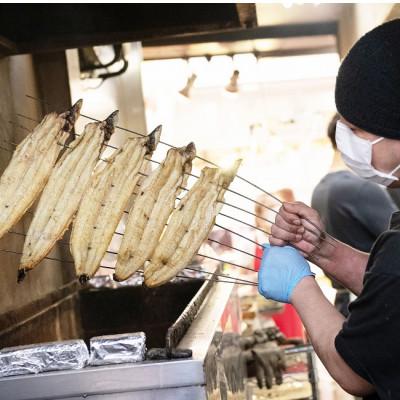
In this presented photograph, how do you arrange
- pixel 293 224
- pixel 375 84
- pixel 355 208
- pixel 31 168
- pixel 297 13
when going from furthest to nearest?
1. pixel 297 13
2. pixel 355 208
3. pixel 293 224
4. pixel 31 168
5. pixel 375 84

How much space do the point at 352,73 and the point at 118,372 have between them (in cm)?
85

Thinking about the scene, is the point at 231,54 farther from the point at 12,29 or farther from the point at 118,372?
the point at 118,372

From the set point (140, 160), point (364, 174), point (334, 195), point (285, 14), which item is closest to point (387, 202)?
point (334, 195)

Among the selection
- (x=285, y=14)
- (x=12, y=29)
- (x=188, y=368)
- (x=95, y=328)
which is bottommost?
(x=95, y=328)

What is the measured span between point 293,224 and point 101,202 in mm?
494

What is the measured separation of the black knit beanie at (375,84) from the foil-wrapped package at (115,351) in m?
0.72

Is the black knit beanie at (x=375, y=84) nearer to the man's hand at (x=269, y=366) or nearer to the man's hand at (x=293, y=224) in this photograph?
the man's hand at (x=293, y=224)

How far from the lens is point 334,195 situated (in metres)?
3.51

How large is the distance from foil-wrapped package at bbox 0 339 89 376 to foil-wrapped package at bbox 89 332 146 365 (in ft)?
0.12

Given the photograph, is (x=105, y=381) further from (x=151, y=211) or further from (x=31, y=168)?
(x=31, y=168)

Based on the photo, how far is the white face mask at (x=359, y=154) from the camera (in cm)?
162

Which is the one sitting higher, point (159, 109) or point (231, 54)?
point (231, 54)

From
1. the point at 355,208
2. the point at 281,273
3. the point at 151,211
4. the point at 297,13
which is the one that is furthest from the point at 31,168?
the point at 297,13

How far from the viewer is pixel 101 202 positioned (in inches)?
66.7
